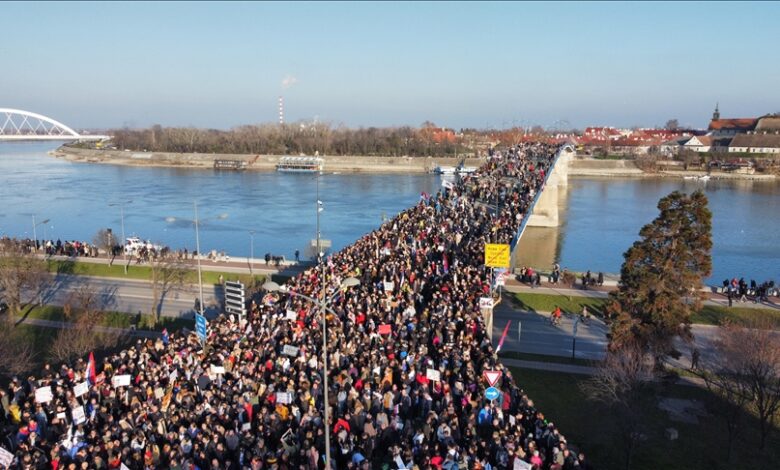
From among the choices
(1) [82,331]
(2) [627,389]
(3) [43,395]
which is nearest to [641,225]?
(2) [627,389]

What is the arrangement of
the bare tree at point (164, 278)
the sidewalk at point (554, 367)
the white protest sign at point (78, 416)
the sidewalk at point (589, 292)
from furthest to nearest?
the bare tree at point (164, 278)
the sidewalk at point (589, 292)
the sidewalk at point (554, 367)
the white protest sign at point (78, 416)

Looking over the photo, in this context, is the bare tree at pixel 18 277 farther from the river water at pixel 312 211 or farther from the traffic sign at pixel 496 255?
the traffic sign at pixel 496 255

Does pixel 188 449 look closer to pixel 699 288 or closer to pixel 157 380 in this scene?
pixel 157 380

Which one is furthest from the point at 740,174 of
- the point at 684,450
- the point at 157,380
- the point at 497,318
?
the point at 157,380

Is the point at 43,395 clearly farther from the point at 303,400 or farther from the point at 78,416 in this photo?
the point at 303,400

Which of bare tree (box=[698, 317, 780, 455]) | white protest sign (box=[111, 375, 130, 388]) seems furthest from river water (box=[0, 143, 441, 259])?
white protest sign (box=[111, 375, 130, 388])

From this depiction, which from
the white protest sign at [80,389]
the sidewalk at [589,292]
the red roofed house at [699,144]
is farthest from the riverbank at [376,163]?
→ the white protest sign at [80,389]

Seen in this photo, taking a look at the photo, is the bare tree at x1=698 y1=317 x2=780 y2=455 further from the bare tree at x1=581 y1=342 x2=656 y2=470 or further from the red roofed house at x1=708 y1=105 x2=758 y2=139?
the red roofed house at x1=708 y1=105 x2=758 y2=139
